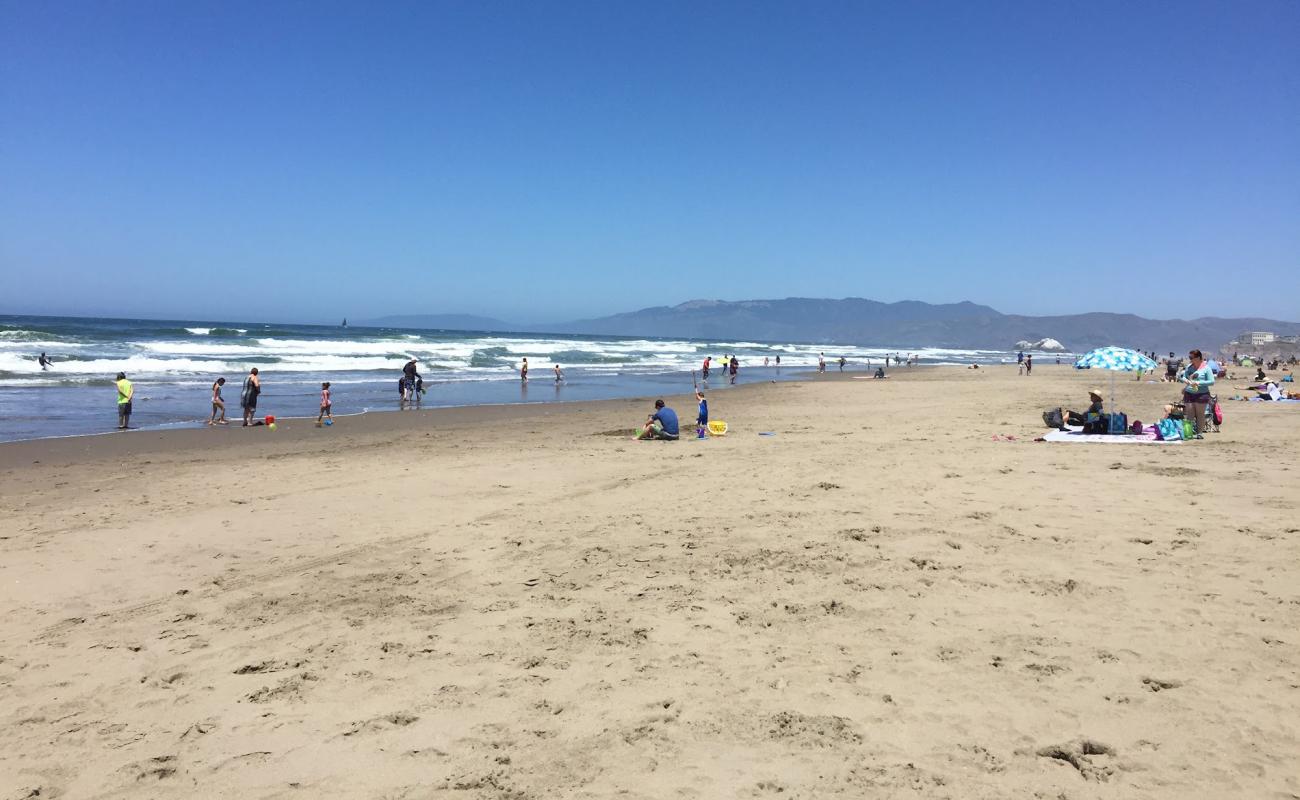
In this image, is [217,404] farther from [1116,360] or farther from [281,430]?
[1116,360]

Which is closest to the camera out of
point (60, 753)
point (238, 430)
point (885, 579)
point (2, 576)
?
point (60, 753)

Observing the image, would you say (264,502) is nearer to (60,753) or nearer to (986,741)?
(60,753)

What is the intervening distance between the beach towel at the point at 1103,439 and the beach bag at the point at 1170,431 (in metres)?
0.11

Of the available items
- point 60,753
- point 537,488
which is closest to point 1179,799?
point 60,753

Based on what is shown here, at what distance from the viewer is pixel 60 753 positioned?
3496 mm

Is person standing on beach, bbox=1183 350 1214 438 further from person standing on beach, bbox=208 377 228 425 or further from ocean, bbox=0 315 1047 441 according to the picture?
person standing on beach, bbox=208 377 228 425

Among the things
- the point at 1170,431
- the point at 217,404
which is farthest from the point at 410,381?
the point at 1170,431

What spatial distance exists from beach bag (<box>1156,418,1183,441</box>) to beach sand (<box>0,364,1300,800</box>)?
2539 mm

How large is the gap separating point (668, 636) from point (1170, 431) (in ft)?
36.0

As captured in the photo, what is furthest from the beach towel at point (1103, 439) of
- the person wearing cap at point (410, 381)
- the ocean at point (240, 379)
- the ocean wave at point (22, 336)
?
the ocean wave at point (22, 336)

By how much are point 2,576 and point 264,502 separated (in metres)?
2.79

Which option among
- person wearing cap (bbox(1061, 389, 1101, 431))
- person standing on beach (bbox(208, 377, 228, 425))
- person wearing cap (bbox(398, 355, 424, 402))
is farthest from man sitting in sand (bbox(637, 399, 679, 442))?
person wearing cap (bbox(398, 355, 424, 402))

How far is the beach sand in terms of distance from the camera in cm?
326

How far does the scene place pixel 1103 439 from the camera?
1176 centimetres
